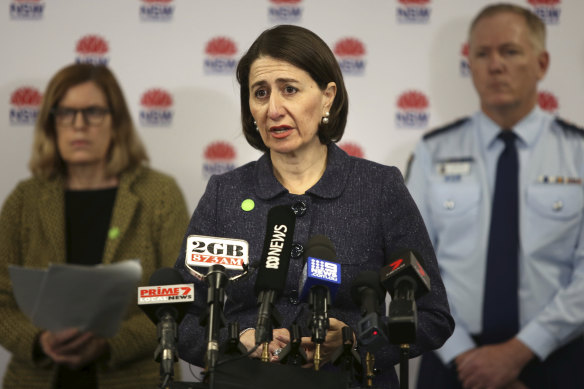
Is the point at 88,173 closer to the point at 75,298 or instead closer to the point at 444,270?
the point at 444,270

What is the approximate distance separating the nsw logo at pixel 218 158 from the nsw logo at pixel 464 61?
3.95 ft

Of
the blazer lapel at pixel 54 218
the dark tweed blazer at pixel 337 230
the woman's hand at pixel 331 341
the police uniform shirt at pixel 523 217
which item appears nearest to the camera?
the woman's hand at pixel 331 341

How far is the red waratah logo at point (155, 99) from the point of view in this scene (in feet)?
12.4

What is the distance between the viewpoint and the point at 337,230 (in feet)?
6.74

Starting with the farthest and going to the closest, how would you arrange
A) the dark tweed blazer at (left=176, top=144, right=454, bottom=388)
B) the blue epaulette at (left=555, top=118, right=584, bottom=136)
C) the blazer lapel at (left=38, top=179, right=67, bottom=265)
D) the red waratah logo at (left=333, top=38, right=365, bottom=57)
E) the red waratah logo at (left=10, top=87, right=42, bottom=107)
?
the red waratah logo at (left=10, top=87, right=42, bottom=107), the red waratah logo at (left=333, top=38, right=365, bottom=57), the blue epaulette at (left=555, top=118, right=584, bottom=136), the blazer lapel at (left=38, top=179, right=67, bottom=265), the dark tweed blazer at (left=176, top=144, right=454, bottom=388)

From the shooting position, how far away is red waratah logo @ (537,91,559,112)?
11.8ft

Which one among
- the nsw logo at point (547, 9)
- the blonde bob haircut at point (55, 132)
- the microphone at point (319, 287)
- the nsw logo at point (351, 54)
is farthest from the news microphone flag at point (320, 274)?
the nsw logo at point (547, 9)

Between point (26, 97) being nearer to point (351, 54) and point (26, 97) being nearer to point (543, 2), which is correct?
point (351, 54)

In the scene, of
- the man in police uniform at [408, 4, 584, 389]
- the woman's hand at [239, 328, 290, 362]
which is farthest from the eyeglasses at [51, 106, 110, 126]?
the woman's hand at [239, 328, 290, 362]

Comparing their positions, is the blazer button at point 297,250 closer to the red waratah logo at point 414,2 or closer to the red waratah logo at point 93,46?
the red waratah logo at point 414,2

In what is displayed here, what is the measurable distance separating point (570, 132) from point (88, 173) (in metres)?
2.22

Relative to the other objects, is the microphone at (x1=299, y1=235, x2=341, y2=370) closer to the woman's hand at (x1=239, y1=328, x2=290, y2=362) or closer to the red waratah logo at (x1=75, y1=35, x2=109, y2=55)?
the woman's hand at (x1=239, y1=328, x2=290, y2=362)

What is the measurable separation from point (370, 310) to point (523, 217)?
6.54 ft

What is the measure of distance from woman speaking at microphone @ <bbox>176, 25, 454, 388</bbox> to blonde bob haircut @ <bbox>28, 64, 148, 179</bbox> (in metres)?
1.34
